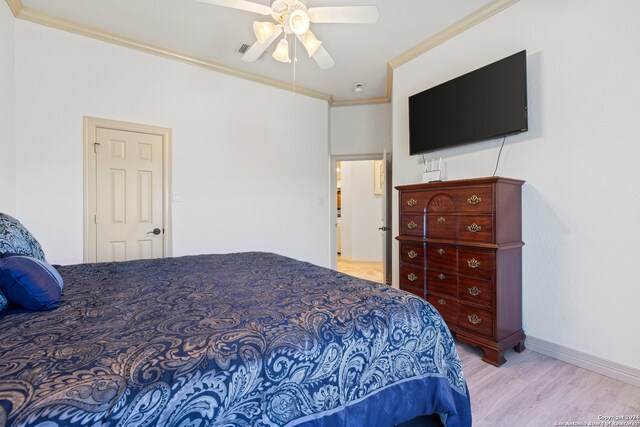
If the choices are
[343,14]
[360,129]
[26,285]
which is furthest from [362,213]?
[26,285]

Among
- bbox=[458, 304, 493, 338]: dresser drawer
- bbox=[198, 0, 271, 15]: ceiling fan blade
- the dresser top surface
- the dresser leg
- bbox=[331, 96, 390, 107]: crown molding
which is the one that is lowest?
the dresser leg

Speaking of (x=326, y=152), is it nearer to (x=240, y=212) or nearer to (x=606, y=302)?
(x=240, y=212)

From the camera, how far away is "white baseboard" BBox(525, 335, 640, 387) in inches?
73.8

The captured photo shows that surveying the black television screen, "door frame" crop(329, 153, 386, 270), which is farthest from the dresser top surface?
"door frame" crop(329, 153, 386, 270)

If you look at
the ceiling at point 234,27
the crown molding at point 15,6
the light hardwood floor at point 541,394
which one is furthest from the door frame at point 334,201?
the crown molding at point 15,6

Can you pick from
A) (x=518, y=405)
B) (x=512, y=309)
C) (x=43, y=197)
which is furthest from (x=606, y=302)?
(x=43, y=197)

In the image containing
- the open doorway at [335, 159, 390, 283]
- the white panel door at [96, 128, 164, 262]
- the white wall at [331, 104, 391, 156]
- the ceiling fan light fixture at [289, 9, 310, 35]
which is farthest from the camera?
the open doorway at [335, 159, 390, 283]

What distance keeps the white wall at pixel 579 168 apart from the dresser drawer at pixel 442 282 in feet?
1.93

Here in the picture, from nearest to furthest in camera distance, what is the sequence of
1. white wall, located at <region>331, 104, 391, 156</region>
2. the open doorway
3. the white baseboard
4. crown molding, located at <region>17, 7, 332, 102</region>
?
1. the white baseboard
2. crown molding, located at <region>17, 7, 332, 102</region>
3. white wall, located at <region>331, 104, 391, 156</region>
4. the open doorway

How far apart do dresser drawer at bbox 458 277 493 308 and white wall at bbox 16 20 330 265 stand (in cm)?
244

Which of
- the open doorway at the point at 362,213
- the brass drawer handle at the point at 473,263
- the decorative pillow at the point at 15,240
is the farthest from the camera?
the open doorway at the point at 362,213

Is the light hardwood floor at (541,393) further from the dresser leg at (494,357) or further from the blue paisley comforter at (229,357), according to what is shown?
the blue paisley comforter at (229,357)

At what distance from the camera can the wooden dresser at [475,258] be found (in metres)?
2.12

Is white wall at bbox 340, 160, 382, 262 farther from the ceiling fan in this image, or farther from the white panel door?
the ceiling fan
